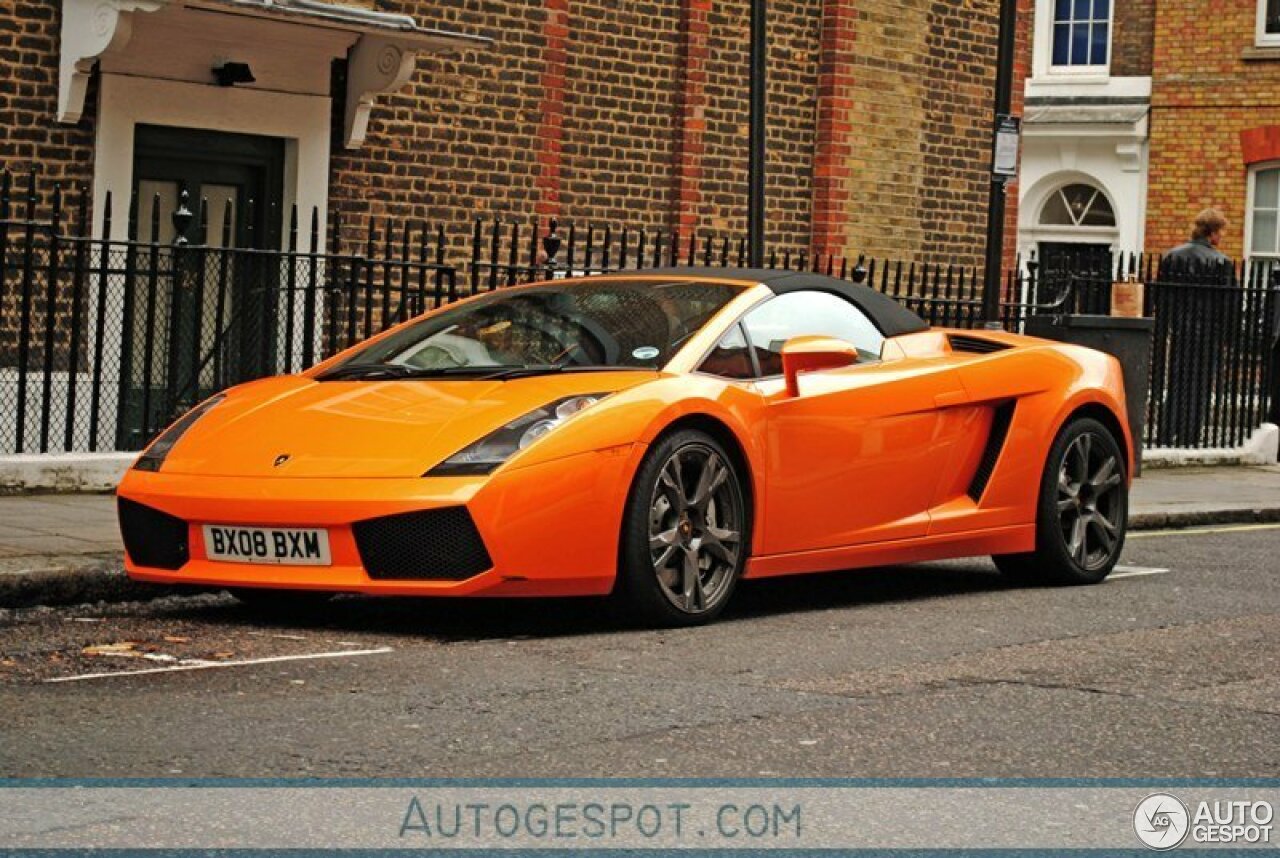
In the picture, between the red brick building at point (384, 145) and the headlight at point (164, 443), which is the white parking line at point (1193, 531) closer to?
the red brick building at point (384, 145)

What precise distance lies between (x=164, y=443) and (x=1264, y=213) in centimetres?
2508

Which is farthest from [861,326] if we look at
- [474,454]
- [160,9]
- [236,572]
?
[160,9]

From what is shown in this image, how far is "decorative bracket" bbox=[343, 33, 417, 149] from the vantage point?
16.3m

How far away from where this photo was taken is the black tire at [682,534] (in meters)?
8.29

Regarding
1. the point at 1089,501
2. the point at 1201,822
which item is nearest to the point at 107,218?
the point at 1089,501

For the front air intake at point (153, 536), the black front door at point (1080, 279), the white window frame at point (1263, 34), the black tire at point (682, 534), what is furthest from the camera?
the white window frame at point (1263, 34)

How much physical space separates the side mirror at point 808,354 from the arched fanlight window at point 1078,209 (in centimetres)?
2537

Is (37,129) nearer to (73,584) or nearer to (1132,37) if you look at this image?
(73,584)

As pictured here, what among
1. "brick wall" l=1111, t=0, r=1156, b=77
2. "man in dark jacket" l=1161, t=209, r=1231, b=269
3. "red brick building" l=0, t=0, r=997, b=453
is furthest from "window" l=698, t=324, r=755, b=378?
"brick wall" l=1111, t=0, r=1156, b=77

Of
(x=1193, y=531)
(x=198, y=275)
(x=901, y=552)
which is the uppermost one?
(x=198, y=275)

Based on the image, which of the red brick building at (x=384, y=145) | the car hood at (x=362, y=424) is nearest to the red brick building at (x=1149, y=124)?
the red brick building at (x=384, y=145)

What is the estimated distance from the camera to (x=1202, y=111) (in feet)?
105

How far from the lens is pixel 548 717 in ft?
21.5

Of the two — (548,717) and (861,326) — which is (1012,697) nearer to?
(548,717)
